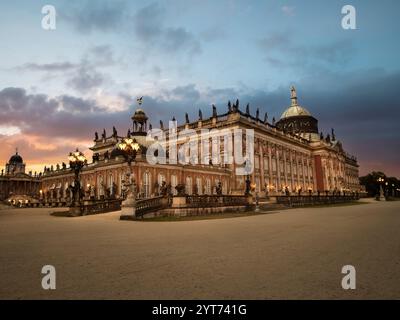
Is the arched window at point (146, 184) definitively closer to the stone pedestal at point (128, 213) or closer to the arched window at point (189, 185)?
the arched window at point (189, 185)

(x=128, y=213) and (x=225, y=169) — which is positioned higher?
(x=225, y=169)

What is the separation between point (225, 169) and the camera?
55000mm

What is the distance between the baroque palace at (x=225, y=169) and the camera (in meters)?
48.4

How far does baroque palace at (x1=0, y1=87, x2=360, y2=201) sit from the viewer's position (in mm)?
48375

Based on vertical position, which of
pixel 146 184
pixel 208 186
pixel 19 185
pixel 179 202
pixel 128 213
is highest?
pixel 19 185

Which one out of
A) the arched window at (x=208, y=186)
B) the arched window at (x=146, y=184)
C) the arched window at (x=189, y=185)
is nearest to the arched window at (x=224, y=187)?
the arched window at (x=208, y=186)

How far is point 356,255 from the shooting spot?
25.2 feet

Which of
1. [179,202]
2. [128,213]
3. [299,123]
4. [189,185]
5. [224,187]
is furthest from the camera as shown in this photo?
[299,123]

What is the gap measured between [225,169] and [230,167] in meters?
1.10

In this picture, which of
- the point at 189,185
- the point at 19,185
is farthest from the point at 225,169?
the point at 19,185

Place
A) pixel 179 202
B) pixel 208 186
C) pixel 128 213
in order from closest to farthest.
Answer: pixel 128 213, pixel 179 202, pixel 208 186

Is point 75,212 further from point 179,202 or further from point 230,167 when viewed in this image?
point 230,167
